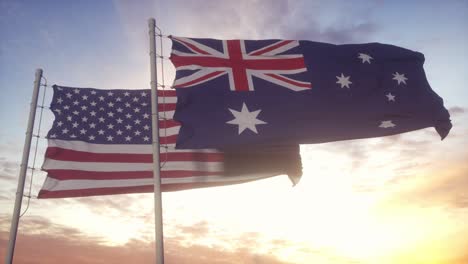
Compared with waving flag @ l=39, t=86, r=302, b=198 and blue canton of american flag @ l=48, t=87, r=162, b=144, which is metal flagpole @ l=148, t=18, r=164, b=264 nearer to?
waving flag @ l=39, t=86, r=302, b=198

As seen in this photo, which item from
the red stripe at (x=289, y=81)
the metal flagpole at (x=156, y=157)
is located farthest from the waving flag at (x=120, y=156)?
the red stripe at (x=289, y=81)

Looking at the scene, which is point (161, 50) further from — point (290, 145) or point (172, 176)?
point (290, 145)

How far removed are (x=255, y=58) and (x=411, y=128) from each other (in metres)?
4.63

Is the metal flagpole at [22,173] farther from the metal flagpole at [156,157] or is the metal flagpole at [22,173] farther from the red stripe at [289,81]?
the red stripe at [289,81]

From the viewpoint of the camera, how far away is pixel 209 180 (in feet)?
39.4

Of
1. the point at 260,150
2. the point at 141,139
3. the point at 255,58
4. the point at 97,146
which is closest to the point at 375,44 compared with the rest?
the point at 255,58

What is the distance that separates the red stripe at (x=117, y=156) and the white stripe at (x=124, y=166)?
0.34 ft

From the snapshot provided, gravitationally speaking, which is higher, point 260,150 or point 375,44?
point 375,44

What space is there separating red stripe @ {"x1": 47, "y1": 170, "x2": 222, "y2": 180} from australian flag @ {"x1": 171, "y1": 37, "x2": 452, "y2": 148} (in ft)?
5.95

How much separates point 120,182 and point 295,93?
16.4 ft

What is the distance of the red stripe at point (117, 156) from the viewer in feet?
38.6

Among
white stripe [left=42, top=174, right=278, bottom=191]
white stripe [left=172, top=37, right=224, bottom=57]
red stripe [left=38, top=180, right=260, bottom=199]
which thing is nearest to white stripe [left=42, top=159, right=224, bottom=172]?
white stripe [left=42, top=174, right=278, bottom=191]

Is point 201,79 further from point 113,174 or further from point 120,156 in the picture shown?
point 113,174

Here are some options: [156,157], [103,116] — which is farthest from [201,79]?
[103,116]
